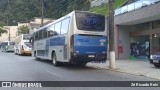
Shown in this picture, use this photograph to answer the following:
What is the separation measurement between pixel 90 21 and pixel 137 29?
11545mm

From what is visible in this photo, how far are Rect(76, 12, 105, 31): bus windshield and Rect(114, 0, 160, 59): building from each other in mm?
5288

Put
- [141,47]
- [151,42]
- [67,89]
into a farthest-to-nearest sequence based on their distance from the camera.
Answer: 1. [141,47]
2. [151,42]
3. [67,89]

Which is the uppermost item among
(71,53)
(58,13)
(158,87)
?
(58,13)

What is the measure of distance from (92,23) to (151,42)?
974 cm

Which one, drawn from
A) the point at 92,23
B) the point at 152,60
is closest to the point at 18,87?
the point at 92,23

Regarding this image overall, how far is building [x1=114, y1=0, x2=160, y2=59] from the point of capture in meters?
24.2

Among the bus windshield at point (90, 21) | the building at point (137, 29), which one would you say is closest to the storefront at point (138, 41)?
the building at point (137, 29)

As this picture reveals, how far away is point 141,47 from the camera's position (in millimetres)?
29203

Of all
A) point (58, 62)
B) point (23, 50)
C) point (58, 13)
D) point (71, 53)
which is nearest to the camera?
point (71, 53)

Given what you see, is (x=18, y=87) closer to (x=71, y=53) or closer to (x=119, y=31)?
(x=71, y=53)

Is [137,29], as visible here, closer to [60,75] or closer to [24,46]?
[60,75]

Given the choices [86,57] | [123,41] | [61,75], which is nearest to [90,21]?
[86,57]

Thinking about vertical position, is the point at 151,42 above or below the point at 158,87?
above

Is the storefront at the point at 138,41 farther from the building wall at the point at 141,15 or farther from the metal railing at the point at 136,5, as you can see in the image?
the metal railing at the point at 136,5
